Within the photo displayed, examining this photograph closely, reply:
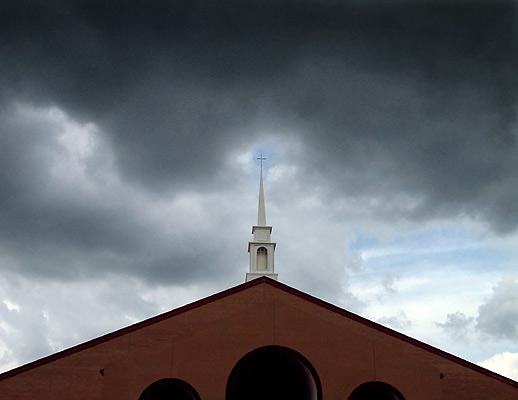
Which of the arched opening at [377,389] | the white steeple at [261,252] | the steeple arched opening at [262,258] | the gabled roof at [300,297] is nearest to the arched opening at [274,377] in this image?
the arched opening at [377,389]

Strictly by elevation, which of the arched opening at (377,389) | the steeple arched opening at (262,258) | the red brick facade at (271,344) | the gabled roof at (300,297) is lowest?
the arched opening at (377,389)

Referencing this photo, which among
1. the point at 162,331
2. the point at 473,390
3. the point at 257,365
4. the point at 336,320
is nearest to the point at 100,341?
the point at 162,331

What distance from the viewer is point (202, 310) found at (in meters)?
24.8

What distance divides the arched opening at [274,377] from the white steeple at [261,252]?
18.1m

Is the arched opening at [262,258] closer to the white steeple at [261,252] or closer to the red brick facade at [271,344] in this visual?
the white steeple at [261,252]

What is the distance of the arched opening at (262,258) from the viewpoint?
151 ft

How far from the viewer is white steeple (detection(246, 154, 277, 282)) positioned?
45.2 metres

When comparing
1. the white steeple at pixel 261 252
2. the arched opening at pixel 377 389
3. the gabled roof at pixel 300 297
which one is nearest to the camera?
the arched opening at pixel 377 389

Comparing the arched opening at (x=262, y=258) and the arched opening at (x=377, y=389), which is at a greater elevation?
the arched opening at (x=262, y=258)

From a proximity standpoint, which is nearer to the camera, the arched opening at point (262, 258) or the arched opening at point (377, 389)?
the arched opening at point (377, 389)

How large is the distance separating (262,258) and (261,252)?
0.54 meters

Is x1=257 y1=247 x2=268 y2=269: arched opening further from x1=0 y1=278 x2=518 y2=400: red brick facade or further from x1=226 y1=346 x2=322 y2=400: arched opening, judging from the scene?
x1=0 y1=278 x2=518 y2=400: red brick facade

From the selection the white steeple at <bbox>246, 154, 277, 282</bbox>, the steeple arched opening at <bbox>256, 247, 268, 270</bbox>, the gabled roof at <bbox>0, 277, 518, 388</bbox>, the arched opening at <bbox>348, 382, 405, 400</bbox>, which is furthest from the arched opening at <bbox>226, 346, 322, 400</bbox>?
the steeple arched opening at <bbox>256, 247, 268, 270</bbox>

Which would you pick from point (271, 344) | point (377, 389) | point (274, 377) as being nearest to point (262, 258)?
point (274, 377)
